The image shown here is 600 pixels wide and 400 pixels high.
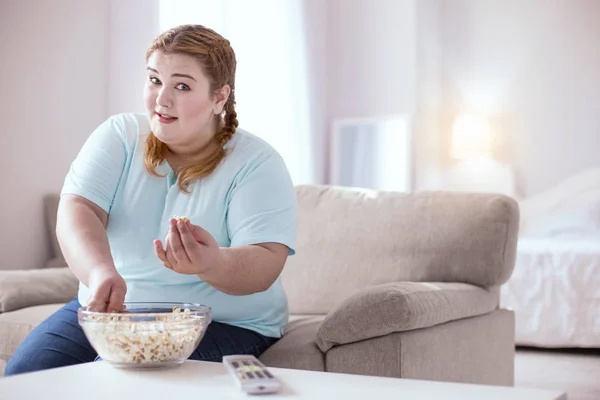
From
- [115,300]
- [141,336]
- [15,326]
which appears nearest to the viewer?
[141,336]

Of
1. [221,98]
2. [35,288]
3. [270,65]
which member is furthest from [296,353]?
[270,65]

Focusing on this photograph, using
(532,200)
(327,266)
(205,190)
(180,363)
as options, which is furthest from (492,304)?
(532,200)

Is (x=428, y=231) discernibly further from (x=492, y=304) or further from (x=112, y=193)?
(x=112, y=193)

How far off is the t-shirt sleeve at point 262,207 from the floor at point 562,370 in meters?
1.65

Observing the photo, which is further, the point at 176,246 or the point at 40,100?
the point at 40,100

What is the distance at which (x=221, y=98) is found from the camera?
1.68m

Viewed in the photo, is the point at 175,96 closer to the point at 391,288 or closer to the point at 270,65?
the point at 391,288

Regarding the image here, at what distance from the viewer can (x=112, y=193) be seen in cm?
164

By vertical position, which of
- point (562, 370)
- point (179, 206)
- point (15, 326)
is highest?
point (179, 206)

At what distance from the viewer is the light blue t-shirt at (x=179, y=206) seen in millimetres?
1580

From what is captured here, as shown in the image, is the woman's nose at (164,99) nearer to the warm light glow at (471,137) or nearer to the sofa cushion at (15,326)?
the sofa cushion at (15,326)

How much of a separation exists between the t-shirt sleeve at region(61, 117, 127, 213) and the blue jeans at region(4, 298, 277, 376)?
0.25m

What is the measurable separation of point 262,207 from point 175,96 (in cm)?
27

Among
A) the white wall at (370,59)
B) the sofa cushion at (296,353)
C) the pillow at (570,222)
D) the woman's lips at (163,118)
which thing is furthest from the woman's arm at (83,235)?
the white wall at (370,59)
